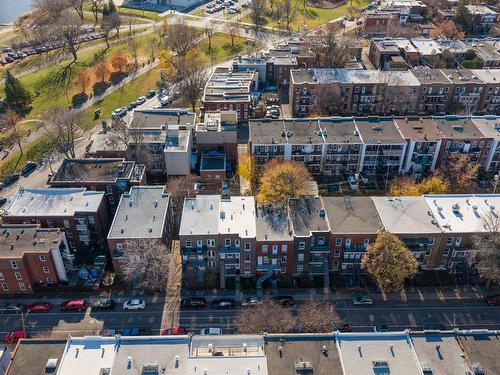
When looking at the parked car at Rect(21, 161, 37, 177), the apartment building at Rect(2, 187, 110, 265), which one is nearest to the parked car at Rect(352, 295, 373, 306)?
the apartment building at Rect(2, 187, 110, 265)

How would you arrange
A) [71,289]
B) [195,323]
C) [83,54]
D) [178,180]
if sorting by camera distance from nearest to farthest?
[195,323], [71,289], [178,180], [83,54]

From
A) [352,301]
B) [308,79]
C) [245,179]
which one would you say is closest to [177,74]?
[308,79]

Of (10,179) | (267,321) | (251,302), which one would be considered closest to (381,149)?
(251,302)

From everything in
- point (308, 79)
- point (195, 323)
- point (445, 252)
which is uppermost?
point (308, 79)

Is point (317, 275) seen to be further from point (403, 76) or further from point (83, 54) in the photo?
point (83, 54)

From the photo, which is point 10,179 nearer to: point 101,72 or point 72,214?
Result: point 72,214

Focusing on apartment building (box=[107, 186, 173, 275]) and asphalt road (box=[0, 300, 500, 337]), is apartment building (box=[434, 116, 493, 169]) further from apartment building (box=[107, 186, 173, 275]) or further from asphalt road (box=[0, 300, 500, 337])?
apartment building (box=[107, 186, 173, 275])

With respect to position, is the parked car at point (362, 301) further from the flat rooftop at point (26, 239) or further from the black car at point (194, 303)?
the flat rooftop at point (26, 239)
